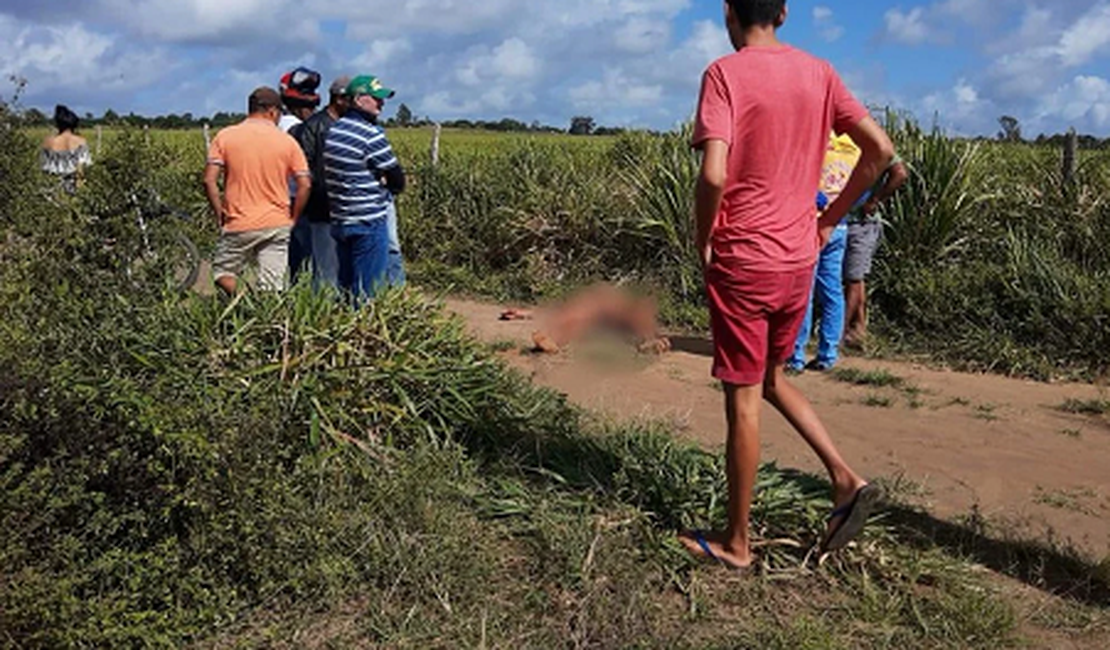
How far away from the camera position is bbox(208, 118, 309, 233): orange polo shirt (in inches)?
247

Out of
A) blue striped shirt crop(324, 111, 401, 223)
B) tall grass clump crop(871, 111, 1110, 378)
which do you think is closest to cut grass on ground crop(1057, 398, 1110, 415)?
tall grass clump crop(871, 111, 1110, 378)

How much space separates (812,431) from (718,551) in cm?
52

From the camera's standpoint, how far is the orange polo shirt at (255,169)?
247 inches

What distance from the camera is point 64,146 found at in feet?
31.9

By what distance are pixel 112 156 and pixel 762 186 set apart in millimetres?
3360

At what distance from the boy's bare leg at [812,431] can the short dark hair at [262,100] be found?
4.00 metres

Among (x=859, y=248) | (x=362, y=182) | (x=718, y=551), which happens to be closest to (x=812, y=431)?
(x=718, y=551)

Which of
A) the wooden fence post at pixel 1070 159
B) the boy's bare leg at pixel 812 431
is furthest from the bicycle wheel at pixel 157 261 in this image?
the wooden fence post at pixel 1070 159

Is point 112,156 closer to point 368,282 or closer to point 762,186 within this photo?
point 368,282

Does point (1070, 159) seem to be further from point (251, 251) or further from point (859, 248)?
point (251, 251)

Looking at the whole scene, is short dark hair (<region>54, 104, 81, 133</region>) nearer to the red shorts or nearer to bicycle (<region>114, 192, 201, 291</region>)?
bicycle (<region>114, 192, 201, 291</region>)

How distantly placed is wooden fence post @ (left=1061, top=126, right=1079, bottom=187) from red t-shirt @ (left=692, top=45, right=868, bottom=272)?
5936 mm

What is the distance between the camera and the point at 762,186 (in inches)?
134

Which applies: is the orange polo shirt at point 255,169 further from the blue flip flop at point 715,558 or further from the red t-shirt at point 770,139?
the blue flip flop at point 715,558
